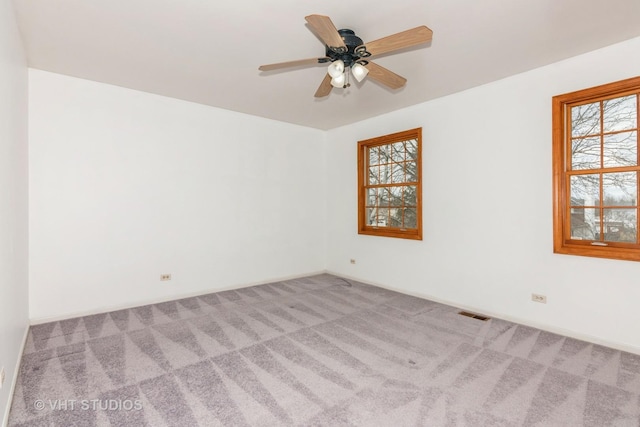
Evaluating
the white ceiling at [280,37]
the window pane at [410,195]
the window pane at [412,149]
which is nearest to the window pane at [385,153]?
the window pane at [412,149]

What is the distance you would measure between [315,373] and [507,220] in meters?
2.69

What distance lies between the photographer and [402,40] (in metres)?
2.09

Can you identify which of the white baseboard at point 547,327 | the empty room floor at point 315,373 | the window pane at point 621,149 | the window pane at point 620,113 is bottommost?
the empty room floor at point 315,373

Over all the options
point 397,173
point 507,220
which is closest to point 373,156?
point 397,173

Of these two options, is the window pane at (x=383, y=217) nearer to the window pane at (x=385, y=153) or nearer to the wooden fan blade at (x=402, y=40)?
the window pane at (x=385, y=153)

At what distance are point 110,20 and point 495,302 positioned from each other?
182 inches

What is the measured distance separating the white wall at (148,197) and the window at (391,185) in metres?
1.15

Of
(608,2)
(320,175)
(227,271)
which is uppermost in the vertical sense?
(608,2)

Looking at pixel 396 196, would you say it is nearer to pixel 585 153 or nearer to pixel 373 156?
pixel 373 156

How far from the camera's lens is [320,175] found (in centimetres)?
594

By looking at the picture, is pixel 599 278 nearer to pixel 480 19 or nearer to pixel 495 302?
pixel 495 302

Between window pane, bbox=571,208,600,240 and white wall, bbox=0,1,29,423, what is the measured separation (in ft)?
15.2

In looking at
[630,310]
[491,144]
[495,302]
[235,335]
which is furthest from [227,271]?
[630,310]

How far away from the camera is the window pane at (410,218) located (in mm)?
4625
